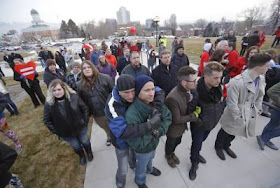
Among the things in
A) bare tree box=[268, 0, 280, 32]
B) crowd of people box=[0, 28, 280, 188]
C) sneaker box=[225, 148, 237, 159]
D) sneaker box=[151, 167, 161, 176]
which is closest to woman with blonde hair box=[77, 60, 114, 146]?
crowd of people box=[0, 28, 280, 188]

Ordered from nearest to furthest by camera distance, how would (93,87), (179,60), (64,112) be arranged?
(64,112) < (93,87) < (179,60)

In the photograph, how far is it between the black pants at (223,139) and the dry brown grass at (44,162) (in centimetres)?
272

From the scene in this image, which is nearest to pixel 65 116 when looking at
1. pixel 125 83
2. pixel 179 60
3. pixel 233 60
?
pixel 125 83

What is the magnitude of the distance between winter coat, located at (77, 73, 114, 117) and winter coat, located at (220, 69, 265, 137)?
2145 mm

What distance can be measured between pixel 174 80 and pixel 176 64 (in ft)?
2.84

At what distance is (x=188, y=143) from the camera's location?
3189 millimetres

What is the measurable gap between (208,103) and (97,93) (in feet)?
6.35

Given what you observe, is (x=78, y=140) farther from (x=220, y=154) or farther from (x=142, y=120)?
(x=220, y=154)

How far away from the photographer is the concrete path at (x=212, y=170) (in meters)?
2.33

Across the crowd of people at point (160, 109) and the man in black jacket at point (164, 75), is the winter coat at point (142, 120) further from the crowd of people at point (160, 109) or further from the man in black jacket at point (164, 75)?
the man in black jacket at point (164, 75)

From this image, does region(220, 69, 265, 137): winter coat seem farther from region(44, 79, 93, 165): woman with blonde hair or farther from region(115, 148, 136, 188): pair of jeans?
region(44, 79, 93, 165): woman with blonde hair

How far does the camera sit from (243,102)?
2.19m

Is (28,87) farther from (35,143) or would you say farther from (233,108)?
(233,108)

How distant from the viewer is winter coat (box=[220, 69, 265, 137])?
2102 mm
